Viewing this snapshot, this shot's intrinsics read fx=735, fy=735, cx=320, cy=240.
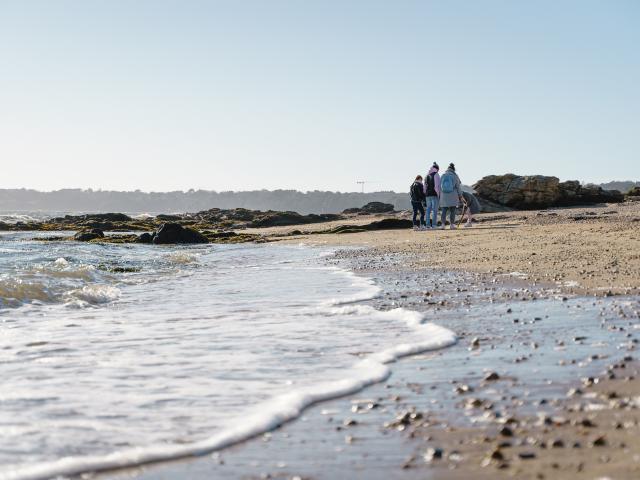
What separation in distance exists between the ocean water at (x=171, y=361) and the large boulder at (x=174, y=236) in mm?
16894

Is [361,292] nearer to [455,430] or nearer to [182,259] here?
[455,430]

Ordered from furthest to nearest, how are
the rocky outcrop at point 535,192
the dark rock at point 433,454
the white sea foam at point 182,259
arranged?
the rocky outcrop at point 535,192
the white sea foam at point 182,259
the dark rock at point 433,454

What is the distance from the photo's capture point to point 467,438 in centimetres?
345

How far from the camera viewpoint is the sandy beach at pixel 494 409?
10.2 feet

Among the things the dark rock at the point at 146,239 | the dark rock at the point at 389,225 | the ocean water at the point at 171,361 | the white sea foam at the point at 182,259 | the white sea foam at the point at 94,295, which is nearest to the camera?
the ocean water at the point at 171,361

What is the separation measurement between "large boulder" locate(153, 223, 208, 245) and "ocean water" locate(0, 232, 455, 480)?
16.9 m

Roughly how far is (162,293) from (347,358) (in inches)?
259

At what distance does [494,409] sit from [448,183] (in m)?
20.3

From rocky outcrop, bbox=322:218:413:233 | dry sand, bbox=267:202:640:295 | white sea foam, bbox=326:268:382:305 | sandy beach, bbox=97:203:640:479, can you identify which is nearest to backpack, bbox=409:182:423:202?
dry sand, bbox=267:202:640:295

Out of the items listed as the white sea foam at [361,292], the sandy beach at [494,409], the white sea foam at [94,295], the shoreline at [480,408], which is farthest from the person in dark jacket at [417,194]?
the sandy beach at [494,409]

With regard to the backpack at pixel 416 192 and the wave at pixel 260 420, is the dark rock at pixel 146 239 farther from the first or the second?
the wave at pixel 260 420

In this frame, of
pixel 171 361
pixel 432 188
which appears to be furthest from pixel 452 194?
pixel 171 361

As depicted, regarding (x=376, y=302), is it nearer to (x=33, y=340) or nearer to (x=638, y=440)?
(x=33, y=340)

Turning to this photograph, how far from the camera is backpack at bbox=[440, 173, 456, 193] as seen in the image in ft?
77.9
